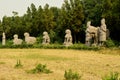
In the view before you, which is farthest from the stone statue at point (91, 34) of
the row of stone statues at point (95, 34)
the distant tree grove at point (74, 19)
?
the distant tree grove at point (74, 19)

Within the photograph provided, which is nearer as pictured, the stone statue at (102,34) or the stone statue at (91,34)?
the stone statue at (102,34)

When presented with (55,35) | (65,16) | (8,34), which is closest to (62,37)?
(55,35)

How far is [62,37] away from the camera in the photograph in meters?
48.4

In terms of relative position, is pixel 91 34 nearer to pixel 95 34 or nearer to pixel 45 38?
pixel 95 34

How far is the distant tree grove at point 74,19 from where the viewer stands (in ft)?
131

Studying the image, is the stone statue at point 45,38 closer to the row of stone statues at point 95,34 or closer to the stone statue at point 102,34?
the row of stone statues at point 95,34

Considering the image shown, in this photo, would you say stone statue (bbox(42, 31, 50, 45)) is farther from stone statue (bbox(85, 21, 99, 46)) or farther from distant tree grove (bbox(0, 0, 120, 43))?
stone statue (bbox(85, 21, 99, 46))

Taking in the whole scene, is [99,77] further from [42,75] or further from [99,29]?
[99,29]

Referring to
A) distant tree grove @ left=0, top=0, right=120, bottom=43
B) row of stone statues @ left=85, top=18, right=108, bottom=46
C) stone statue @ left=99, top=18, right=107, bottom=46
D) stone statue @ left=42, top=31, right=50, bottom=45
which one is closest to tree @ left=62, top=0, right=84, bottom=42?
distant tree grove @ left=0, top=0, right=120, bottom=43

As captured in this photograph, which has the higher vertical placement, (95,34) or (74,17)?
(74,17)

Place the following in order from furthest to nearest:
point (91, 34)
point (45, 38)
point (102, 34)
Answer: point (45, 38)
point (91, 34)
point (102, 34)

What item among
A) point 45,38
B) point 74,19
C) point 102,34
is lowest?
point 45,38

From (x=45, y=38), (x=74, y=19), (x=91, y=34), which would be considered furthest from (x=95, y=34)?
(x=45, y=38)

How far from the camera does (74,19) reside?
145ft
